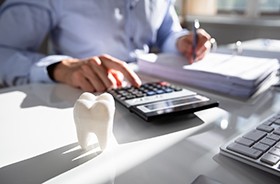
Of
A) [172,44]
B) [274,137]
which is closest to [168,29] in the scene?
[172,44]

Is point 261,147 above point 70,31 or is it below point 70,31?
below

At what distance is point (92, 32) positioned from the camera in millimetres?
771

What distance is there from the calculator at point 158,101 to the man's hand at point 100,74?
0.03 metres

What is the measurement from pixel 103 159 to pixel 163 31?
0.82 metres

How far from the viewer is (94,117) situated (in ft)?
0.95

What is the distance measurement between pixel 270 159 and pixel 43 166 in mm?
231

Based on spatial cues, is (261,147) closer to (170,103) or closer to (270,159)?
(270,159)

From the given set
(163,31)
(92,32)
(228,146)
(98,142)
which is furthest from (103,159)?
(163,31)

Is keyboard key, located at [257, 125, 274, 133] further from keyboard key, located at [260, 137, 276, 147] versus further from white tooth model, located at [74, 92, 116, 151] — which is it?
white tooth model, located at [74, 92, 116, 151]

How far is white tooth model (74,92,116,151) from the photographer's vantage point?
11.4 inches

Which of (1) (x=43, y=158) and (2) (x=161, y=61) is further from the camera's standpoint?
(2) (x=161, y=61)

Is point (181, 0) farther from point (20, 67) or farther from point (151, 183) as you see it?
point (151, 183)

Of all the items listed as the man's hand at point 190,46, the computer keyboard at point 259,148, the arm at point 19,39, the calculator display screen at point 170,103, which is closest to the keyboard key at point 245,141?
the computer keyboard at point 259,148

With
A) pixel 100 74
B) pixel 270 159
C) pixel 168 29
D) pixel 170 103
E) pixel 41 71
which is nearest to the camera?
pixel 270 159
